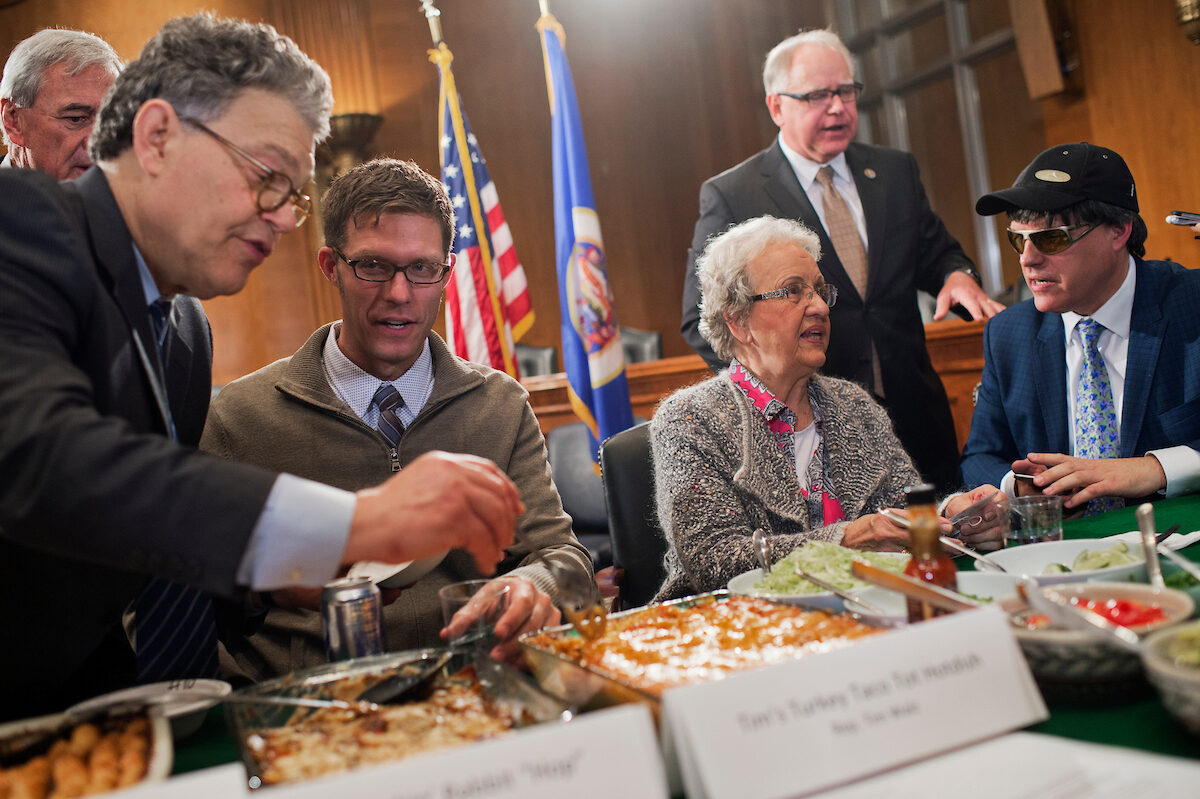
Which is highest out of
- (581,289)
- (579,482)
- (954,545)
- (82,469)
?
(581,289)

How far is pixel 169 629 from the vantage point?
1.52 meters

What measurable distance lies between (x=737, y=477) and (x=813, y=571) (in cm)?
67

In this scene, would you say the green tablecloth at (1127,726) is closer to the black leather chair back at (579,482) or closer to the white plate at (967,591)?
the white plate at (967,591)

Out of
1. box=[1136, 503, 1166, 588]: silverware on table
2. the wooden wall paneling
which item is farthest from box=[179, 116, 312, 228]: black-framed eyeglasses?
the wooden wall paneling

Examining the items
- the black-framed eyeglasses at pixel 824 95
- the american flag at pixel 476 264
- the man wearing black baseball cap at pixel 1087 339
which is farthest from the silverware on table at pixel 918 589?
the american flag at pixel 476 264

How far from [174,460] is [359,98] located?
7195 mm

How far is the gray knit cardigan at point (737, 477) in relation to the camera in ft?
7.12

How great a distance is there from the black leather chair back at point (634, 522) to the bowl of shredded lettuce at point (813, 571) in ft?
2.26

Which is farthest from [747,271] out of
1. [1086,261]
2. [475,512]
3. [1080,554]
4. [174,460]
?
[174,460]

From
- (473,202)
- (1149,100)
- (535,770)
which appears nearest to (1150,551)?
(535,770)

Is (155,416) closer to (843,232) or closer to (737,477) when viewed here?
(737,477)

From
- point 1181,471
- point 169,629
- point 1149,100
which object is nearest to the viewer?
point 169,629

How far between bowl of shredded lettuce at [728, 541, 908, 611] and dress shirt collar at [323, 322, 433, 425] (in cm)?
94

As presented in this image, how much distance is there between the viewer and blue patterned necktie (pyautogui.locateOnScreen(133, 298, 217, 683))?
1508 mm
